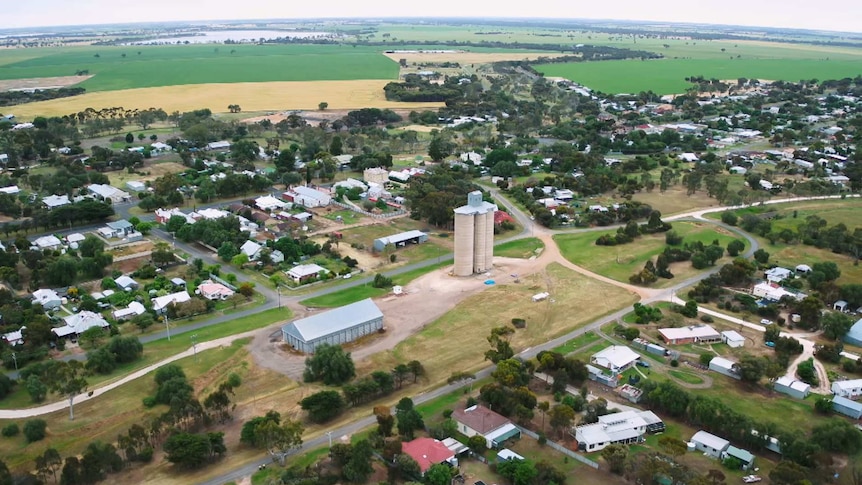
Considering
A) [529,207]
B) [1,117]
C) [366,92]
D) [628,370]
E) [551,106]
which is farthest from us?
[366,92]

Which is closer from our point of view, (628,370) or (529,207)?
(628,370)

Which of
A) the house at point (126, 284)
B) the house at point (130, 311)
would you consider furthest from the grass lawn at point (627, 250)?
the house at point (126, 284)

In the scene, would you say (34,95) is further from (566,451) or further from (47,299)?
(566,451)

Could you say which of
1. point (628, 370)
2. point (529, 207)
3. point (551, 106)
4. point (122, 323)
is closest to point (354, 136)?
point (529, 207)

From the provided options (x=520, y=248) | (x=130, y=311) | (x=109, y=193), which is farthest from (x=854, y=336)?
(x=109, y=193)

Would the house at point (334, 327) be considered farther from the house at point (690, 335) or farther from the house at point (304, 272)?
the house at point (690, 335)

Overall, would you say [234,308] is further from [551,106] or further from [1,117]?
[551,106]
